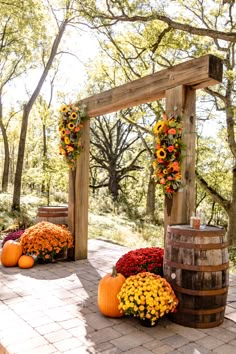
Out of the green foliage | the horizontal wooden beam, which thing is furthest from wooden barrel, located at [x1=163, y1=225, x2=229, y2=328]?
the green foliage

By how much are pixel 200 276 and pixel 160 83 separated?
2.04 meters

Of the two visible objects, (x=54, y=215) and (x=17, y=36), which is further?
(x=17, y=36)

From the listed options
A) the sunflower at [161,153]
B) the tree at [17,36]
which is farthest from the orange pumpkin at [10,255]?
the tree at [17,36]

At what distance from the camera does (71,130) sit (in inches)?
193

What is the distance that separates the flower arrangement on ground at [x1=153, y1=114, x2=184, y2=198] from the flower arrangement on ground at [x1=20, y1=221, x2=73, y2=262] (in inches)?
78.3

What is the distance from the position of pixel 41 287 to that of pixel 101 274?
86 cm

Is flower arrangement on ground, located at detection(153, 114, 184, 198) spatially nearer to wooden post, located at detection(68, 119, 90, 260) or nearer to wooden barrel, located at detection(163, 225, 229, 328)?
wooden barrel, located at detection(163, 225, 229, 328)

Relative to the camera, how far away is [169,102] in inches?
135

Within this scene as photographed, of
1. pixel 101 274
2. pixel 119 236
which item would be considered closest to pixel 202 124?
pixel 119 236

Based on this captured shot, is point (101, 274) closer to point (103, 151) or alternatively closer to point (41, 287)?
point (41, 287)

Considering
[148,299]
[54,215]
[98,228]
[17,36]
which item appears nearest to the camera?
[148,299]

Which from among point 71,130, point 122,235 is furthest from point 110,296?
point 122,235

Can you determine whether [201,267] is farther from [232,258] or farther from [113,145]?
[113,145]

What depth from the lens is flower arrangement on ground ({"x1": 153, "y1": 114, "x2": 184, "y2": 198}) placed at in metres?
3.29
